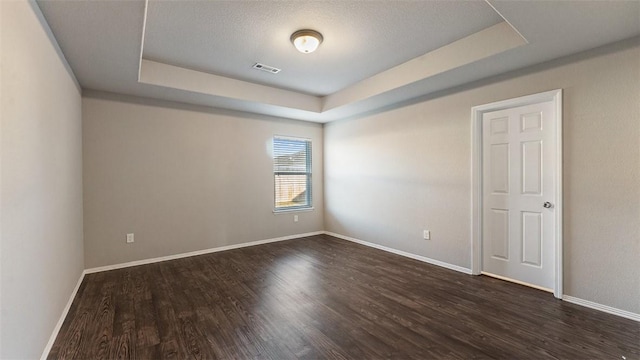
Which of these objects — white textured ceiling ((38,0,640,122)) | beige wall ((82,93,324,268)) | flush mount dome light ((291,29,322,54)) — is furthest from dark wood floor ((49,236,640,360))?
flush mount dome light ((291,29,322,54))

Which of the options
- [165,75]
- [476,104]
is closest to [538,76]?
[476,104]

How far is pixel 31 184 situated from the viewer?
5.75ft

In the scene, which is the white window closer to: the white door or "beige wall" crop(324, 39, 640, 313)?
"beige wall" crop(324, 39, 640, 313)

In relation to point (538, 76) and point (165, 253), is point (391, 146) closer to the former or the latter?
point (538, 76)

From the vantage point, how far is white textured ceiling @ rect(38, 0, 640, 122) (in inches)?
81.5

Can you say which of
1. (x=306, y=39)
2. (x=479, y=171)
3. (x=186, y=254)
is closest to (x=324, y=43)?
(x=306, y=39)

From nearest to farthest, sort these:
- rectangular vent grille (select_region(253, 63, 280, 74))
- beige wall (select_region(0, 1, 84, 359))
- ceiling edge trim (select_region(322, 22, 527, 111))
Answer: beige wall (select_region(0, 1, 84, 359)) < ceiling edge trim (select_region(322, 22, 527, 111)) < rectangular vent grille (select_region(253, 63, 280, 74))

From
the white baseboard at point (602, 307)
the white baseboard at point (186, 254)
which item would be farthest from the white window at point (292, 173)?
the white baseboard at point (602, 307)

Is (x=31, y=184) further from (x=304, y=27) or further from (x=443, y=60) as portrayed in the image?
(x=443, y=60)

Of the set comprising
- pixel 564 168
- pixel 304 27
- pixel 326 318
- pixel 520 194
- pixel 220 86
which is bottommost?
pixel 326 318

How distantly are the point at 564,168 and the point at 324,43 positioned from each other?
8.97ft

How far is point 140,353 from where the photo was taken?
1.93 meters

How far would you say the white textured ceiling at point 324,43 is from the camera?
207cm

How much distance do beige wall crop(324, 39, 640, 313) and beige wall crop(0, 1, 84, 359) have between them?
3.99 metres
